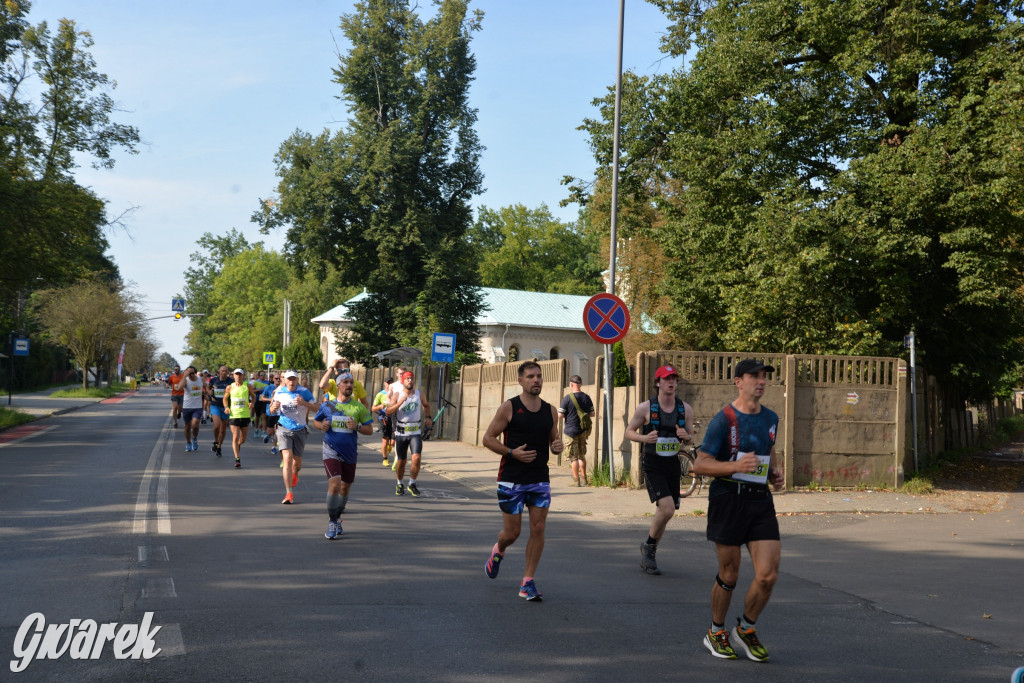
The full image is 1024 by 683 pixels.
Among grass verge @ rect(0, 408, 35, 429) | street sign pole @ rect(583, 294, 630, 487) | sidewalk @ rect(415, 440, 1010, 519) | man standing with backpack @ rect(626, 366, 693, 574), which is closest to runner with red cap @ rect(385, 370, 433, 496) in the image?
sidewalk @ rect(415, 440, 1010, 519)

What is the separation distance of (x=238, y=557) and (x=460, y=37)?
43220 millimetres

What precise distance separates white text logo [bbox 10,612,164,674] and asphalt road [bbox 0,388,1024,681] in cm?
10

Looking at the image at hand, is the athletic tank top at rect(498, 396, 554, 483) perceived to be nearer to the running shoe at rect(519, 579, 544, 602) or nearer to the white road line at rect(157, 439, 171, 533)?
→ the running shoe at rect(519, 579, 544, 602)

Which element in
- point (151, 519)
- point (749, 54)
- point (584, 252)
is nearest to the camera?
point (151, 519)

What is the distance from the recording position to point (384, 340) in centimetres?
4866

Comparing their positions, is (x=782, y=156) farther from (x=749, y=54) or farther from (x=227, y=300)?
(x=227, y=300)

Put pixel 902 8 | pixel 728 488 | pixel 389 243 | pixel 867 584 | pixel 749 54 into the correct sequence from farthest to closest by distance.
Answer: pixel 389 243, pixel 749 54, pixel 902 8, pixel 867 584, pixel 728 488

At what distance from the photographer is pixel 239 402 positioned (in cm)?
1906

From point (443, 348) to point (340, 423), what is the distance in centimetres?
1428

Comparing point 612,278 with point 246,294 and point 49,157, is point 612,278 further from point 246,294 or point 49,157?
point 246,294

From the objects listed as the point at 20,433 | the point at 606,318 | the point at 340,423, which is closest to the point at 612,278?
the point at 606,318

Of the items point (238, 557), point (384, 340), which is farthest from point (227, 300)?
point (238, 557)

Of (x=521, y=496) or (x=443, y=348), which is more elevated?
(x=443, y=348)

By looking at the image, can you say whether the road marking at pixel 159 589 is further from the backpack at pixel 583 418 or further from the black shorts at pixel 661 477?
the backpack at pixel 583 418
